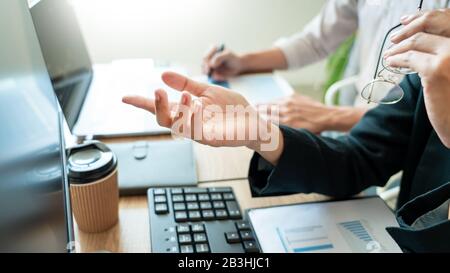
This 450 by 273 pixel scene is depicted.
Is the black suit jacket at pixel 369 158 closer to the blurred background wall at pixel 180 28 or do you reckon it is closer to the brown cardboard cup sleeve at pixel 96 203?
the brown cardboard cup sleeve at pixel 96 203

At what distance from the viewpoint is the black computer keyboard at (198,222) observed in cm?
59

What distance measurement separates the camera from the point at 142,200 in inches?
27.8

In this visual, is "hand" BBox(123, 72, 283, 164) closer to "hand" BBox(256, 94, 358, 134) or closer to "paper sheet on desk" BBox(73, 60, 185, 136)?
"paper sheet on desk" BBox(73, 60, 185, 136)

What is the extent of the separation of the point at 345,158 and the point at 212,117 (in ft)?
0.87

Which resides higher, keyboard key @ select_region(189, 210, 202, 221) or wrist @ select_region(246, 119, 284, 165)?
wrist @ select_region(246, 119, 284, 165)

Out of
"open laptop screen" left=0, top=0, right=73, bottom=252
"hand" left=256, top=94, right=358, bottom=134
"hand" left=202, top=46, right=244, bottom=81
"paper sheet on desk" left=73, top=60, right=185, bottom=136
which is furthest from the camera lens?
"hand" left=202, top=46, right=244, bottom=81

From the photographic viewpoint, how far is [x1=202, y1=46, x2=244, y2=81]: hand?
1139 mm

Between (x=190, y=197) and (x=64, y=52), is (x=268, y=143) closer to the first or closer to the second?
(x=190, y=197)

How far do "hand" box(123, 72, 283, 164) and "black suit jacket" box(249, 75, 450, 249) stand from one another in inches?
1.4

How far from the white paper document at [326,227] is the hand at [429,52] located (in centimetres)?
22

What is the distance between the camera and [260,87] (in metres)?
1.11

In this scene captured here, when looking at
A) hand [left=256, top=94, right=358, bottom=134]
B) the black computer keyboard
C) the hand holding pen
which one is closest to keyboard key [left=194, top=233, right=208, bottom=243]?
the black computer keyboard
